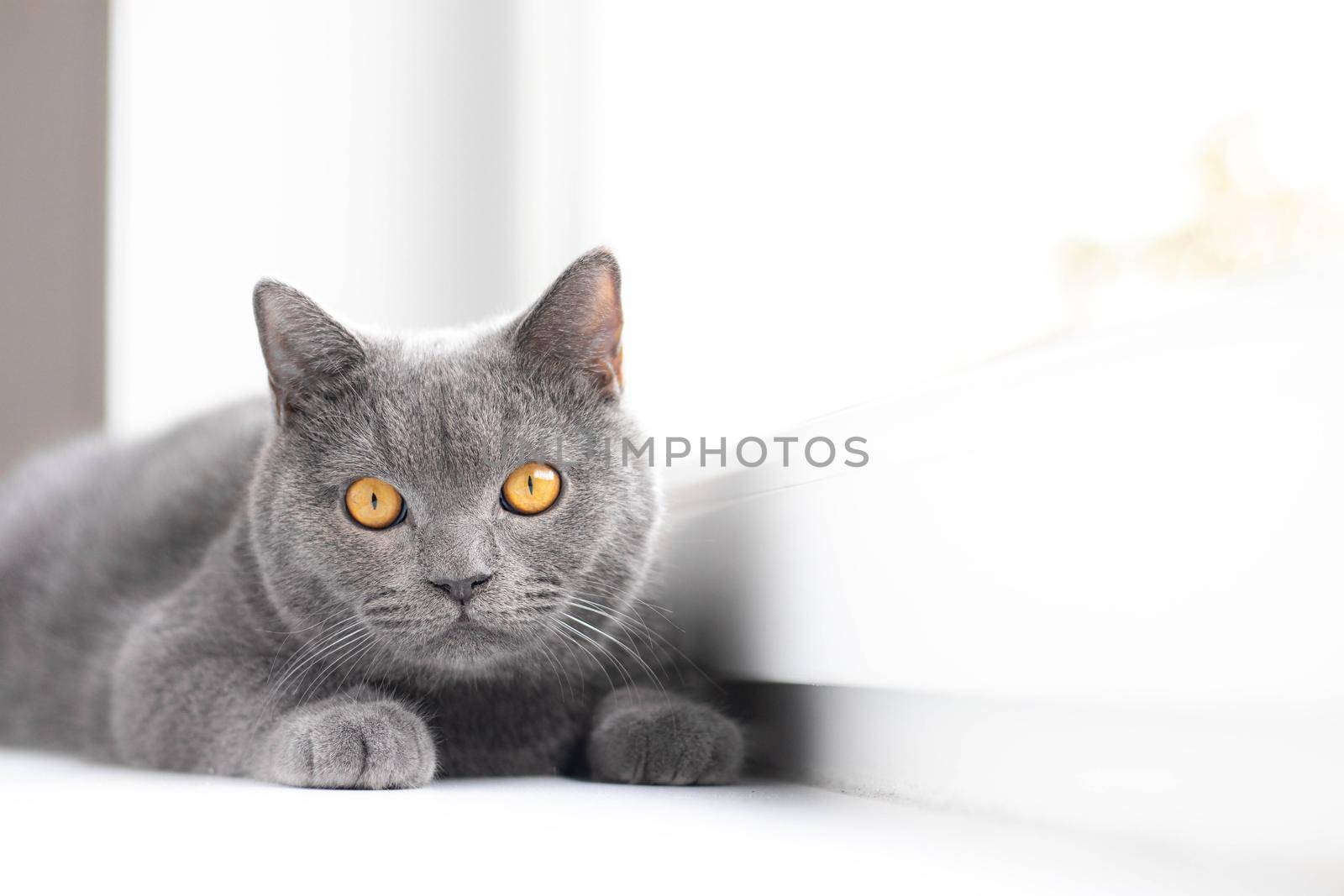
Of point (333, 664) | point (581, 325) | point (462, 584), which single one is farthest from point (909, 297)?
point (333, 664)

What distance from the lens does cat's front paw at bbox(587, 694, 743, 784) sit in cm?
108

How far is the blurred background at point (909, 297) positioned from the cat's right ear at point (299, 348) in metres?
0.40

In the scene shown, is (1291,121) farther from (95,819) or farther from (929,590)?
(95,819)

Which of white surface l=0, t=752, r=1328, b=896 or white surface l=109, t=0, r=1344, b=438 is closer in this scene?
white surface l=0, t=752, r=1328, b=896

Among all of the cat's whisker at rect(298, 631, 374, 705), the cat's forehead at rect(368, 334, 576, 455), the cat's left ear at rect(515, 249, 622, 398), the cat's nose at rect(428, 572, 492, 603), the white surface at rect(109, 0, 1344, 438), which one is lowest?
the cat's whisker at rect(298, 631, 374, 705)

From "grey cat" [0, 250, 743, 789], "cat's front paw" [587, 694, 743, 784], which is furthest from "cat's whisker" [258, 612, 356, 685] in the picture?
"cat's front paw" [587, 694, 743, 784]

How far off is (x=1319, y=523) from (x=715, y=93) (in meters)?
1.30

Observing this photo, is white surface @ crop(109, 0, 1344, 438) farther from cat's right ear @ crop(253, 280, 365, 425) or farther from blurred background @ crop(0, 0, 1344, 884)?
cat's right ear @ crop(253, 280, 365, 425)

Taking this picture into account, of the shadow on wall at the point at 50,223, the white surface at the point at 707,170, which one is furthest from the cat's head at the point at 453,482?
the shadow on wall at the point at 50,223

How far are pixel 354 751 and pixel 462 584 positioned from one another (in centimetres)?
16

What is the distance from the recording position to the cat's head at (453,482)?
3.46 feet

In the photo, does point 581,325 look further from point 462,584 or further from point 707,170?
point 707,170

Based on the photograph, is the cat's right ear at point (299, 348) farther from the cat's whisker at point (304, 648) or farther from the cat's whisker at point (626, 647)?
the cat's whisker at point (626, 647)

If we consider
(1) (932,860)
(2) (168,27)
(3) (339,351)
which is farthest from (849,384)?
(2) (168,27)
